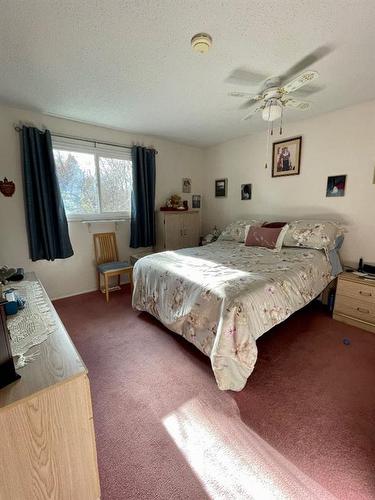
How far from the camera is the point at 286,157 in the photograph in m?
3.20

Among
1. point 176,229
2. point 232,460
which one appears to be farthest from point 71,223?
point 232,460

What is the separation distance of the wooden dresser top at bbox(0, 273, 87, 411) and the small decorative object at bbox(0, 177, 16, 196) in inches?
95.4

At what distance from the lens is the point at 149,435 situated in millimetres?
1320

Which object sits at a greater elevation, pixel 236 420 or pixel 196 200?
pixel 196 200

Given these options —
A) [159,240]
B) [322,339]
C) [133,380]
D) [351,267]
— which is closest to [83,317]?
[133,380]


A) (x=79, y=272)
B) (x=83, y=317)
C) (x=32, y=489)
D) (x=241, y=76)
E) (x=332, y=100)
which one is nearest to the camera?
(x=32, y=489)

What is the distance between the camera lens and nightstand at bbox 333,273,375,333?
2283 mm

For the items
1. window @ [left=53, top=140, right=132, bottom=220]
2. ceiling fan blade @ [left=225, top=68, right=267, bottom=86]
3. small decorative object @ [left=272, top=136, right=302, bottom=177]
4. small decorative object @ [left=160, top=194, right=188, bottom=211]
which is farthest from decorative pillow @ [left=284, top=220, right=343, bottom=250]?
window @ [left=53, top=140, right=132, bottom=220]

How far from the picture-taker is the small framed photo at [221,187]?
4.11 metres

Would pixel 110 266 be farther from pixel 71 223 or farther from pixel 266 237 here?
pixel 266 237

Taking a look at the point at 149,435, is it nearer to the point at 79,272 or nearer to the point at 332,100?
the point at 79,272

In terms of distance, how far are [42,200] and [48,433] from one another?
2665mm

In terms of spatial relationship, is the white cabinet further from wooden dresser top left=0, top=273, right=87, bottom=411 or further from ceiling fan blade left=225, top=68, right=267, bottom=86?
wooden dresser top left=0, top=273, right=87, bottom=411

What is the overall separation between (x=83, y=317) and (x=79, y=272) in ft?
2.77
